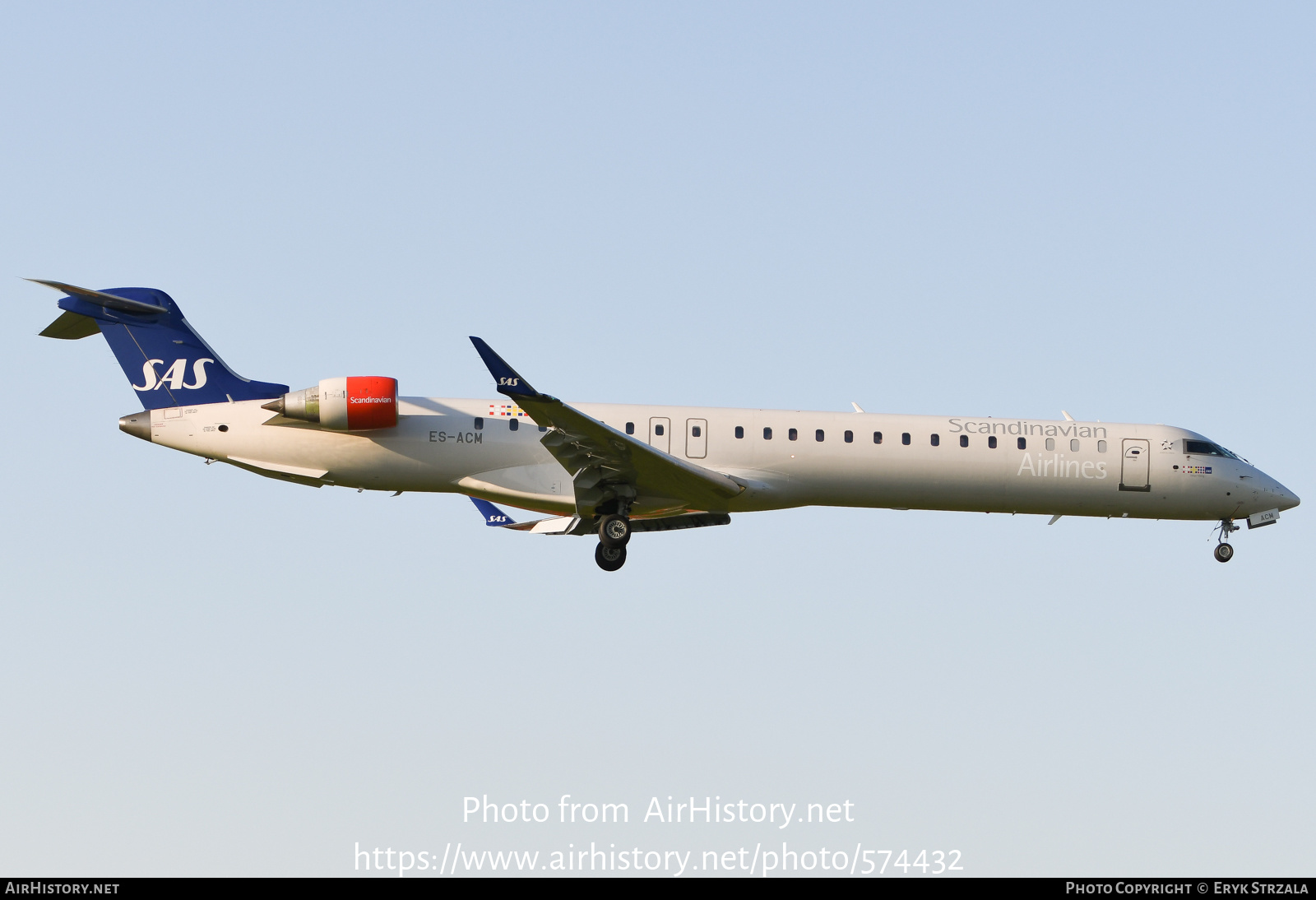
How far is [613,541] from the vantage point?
21938mm

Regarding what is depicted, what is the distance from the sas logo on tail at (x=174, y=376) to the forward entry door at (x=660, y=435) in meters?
7.70

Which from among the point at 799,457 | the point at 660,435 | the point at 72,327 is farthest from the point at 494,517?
the point at 72,327

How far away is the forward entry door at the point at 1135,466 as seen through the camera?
2339 centimetres

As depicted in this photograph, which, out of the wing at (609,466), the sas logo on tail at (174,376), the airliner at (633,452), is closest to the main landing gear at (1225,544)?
the airliner at (633,452)

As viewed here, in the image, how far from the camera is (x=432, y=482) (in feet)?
71.6

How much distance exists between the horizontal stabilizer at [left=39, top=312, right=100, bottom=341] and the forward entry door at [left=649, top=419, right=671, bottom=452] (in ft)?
32.1

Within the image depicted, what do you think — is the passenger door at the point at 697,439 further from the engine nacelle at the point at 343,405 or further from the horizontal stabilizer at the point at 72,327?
the horizontal stabilizer at the point at 72,327

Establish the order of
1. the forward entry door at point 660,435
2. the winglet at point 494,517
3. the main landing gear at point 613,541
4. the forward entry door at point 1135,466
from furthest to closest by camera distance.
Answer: the winglet at point 494,517 → the forward entry door at point 1135,466 → the forward entry door at point 660,435 → the main landing gear at point 613,541

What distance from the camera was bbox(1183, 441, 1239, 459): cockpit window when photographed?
23.8 metres

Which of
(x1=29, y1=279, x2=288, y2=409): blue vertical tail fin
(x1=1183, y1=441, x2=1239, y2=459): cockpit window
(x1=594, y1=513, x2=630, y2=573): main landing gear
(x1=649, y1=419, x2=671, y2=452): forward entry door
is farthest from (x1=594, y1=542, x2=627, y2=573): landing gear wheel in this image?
(x1=1183, y1=441, x2=1239, y2=459): cockpit window

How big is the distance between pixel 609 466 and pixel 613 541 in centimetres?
153

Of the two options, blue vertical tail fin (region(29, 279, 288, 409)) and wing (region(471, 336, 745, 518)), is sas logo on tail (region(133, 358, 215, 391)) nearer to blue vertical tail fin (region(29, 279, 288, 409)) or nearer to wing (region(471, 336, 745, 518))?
blue vertical tail fin (region(29, 279, 288, 409))

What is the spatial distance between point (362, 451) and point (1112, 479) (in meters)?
13.2
